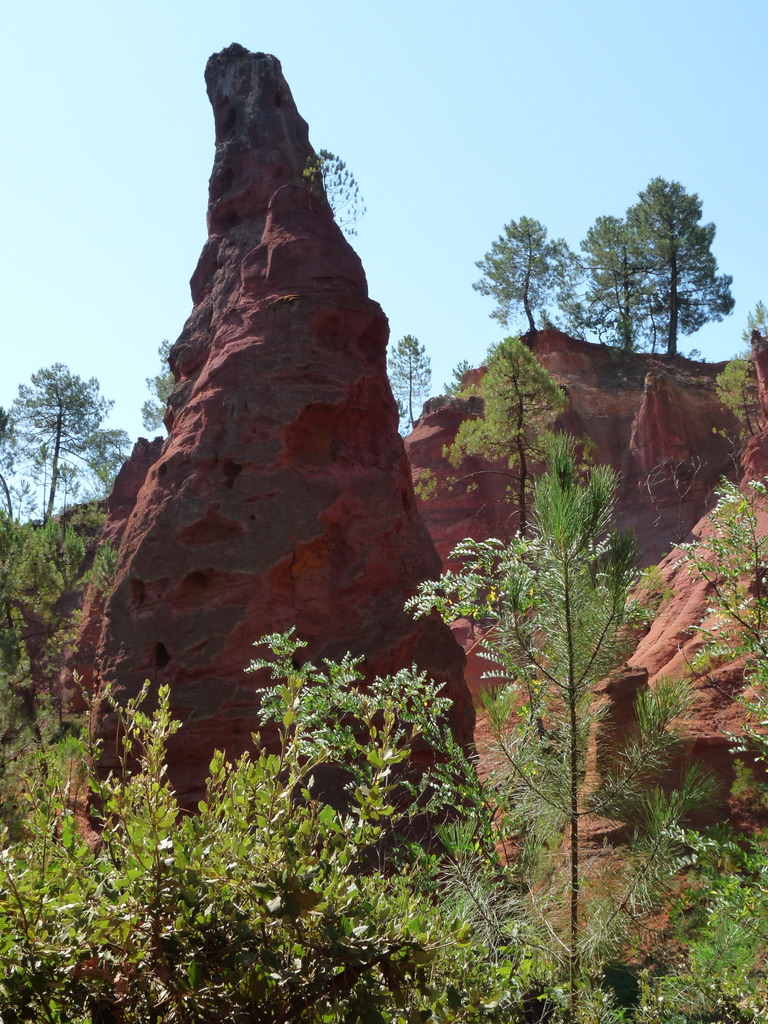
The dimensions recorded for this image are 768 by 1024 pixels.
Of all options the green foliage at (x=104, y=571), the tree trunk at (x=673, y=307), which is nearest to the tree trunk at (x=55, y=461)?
the green foliage at (x=104, y=571)

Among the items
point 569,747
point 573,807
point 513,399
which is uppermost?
point 513,399

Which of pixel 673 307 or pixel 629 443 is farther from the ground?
pixel 673 307

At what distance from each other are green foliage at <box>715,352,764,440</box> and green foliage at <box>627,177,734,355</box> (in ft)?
20.6

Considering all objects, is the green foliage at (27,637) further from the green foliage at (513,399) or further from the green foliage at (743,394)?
the green foliage at (743,394)

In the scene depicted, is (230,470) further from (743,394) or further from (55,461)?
(55,461)

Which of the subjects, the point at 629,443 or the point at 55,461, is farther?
the point at 55,461

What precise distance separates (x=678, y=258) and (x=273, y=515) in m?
29.6

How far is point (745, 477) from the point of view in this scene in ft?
72.0

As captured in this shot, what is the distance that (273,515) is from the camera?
11.1 metres

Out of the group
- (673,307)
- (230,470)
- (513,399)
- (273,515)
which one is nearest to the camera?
(273,515)

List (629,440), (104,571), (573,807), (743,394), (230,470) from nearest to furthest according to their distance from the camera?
(573,807)
(230,470)
(104,571)
(743,394)
(629,440)

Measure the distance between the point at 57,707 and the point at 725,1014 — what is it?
648 inches

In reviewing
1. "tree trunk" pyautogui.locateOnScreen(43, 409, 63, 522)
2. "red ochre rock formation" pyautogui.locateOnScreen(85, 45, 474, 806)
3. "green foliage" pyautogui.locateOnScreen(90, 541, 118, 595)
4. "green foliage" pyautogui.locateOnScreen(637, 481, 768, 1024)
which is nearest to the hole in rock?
"red ochre rock formation" pyautogui.locateOnScreen(85, 45, 474, 806)

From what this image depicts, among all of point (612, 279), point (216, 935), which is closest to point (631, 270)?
point (612, 279)
